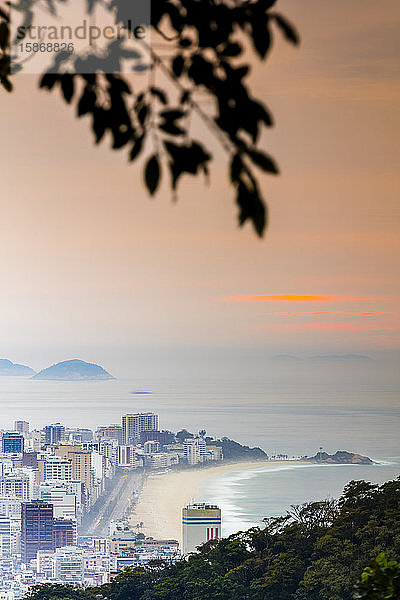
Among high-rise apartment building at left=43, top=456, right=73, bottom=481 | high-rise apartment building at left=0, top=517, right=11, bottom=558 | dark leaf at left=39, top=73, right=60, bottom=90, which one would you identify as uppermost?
dark leaf at left=39, top=73, right=60, bottom=90

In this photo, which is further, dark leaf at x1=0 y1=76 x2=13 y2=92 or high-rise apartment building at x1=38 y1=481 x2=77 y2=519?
high-rise apartment building at x1=38 y1=481 x2=77 y2=519

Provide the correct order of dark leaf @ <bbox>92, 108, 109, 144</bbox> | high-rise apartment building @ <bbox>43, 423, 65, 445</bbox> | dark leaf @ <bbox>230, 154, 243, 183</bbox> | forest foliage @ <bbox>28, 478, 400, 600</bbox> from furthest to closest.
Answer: high-rise apartment building @ <bbox>43, 423, 65, 445</bbox>
forest foliage @ <bbox>28, 478, 400, 600</bbox>
dark leaf @ <bbox>92, 108, 109, 144</bbox>
dark leaf @ <bbox>230, 154, 243, 183</bbox>

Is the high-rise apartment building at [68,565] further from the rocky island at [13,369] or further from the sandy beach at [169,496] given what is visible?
the rocky island at [13,369]

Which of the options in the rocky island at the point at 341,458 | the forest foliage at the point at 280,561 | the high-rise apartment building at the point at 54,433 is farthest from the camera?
the high-rise apartment building at the point at 54,433

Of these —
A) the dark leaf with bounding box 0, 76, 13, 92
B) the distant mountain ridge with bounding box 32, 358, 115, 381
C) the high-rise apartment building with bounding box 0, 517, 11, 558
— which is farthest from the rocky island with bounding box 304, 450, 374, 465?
the dark leaf with bounding box 0, 76, 13, 92

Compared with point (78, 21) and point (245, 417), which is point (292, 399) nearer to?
point (245, 417)

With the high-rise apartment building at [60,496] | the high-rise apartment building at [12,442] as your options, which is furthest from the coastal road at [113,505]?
the high-rise apartment building at [12,442]

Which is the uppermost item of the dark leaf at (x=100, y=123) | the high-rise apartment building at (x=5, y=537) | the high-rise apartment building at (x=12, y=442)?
the dark leaf at (x=100, y=123)

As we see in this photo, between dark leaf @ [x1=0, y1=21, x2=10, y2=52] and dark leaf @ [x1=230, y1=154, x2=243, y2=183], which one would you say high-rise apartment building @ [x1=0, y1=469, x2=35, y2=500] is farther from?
dark leaf @ [x1=230, y1=154, x2=243, y2=183]
